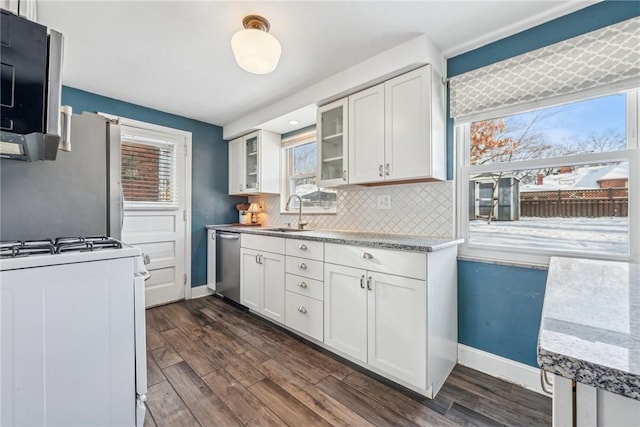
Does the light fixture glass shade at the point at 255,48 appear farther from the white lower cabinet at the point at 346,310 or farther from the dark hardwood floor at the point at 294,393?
the dark hardwood floor at the point at 294,393

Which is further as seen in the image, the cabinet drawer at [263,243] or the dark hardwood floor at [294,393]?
the cabinet drawer at [263,243]

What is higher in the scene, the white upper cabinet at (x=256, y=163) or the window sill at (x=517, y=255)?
the white upper cabinet at (x=256, y=163)

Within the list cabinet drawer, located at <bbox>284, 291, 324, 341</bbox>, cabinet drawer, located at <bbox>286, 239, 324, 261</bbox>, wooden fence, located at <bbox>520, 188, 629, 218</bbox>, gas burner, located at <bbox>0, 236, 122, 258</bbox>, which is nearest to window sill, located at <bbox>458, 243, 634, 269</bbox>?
wooden fence, located at <bbox>520, 188, 629, 218</bbox>

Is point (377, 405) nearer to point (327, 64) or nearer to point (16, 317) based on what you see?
point (16, 317)

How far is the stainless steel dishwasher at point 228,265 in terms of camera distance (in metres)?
3.12

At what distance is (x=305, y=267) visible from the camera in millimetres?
2281

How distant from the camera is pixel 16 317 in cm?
97

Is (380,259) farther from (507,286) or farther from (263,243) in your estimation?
(263,243)

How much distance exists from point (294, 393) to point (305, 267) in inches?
34.8

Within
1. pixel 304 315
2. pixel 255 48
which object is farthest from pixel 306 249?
pixel 255 48

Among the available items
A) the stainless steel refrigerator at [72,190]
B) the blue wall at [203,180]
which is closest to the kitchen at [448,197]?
the blue wall at [203,180]

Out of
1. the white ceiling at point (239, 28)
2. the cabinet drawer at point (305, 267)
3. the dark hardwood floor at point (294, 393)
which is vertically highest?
the white ceiling at point (239, 28)

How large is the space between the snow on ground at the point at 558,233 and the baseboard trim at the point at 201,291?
10.5 feet

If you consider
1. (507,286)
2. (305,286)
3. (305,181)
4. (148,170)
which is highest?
(148,170)
